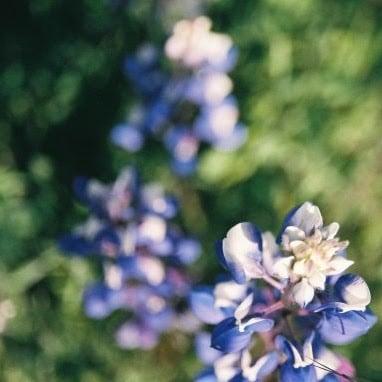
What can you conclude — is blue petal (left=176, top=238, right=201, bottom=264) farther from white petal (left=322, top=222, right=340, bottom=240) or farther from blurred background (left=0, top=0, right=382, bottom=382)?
white petal (left=322, top=222, right=340, bottom=240)

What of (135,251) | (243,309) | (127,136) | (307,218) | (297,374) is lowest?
(297,374)

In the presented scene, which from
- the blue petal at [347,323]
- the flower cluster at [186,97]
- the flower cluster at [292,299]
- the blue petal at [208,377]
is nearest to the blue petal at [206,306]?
the flower cluster at [292,299]

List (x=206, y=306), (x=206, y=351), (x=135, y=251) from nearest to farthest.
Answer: (x=206, y=306)
(x=206, y=351)
(x=135, y=251)

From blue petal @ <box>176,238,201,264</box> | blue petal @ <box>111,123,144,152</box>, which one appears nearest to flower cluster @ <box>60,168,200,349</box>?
blue petal @ <box>176,238,201,264</box>

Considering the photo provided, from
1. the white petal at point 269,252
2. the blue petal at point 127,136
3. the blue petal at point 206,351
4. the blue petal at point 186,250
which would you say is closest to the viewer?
the white petal at point 269,252

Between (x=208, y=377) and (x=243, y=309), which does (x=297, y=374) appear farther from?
(x=208, y=377)

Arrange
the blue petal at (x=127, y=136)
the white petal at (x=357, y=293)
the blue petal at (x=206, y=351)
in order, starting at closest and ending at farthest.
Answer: the white petal at (x=357, y=293)
the blue petal at (x=206, y=351)
the blue petal at (x=127, y=136)

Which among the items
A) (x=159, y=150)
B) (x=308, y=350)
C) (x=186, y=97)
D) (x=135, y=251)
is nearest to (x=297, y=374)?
(x=308, y=350)

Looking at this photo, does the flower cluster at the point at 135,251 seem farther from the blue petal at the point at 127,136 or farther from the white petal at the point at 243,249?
the white petal at the point at 243,249
